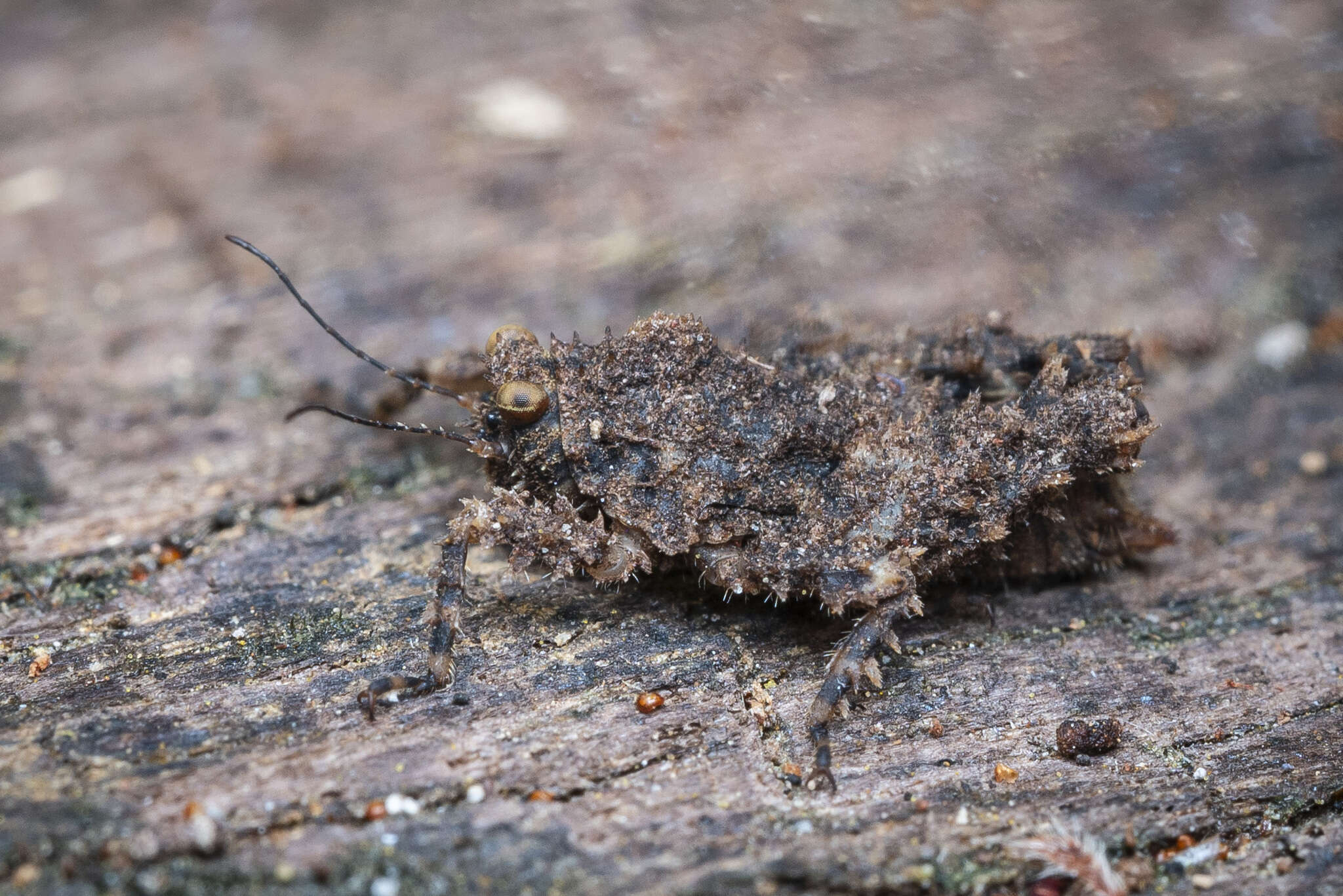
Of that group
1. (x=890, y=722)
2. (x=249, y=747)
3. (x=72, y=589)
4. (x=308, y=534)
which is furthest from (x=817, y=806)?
(x=72, y=589)

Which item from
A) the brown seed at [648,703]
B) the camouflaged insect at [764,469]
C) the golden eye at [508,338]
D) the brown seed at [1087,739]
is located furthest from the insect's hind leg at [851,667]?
the golden eye at [508,338]

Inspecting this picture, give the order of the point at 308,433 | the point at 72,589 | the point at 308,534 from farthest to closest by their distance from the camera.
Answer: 1. the point at 308,433
2. the point at 308,534
3. the point at 72,589

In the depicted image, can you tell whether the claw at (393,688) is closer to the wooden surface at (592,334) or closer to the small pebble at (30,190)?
the wooden surface at (592,334)

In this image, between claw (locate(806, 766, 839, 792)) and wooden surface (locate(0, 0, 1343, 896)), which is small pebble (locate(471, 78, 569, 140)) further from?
claw (locate(806, 766, 839, 792))

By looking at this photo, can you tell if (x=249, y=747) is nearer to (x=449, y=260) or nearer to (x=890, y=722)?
(x=890, y=722)

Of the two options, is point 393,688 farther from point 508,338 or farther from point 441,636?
point 508,338
